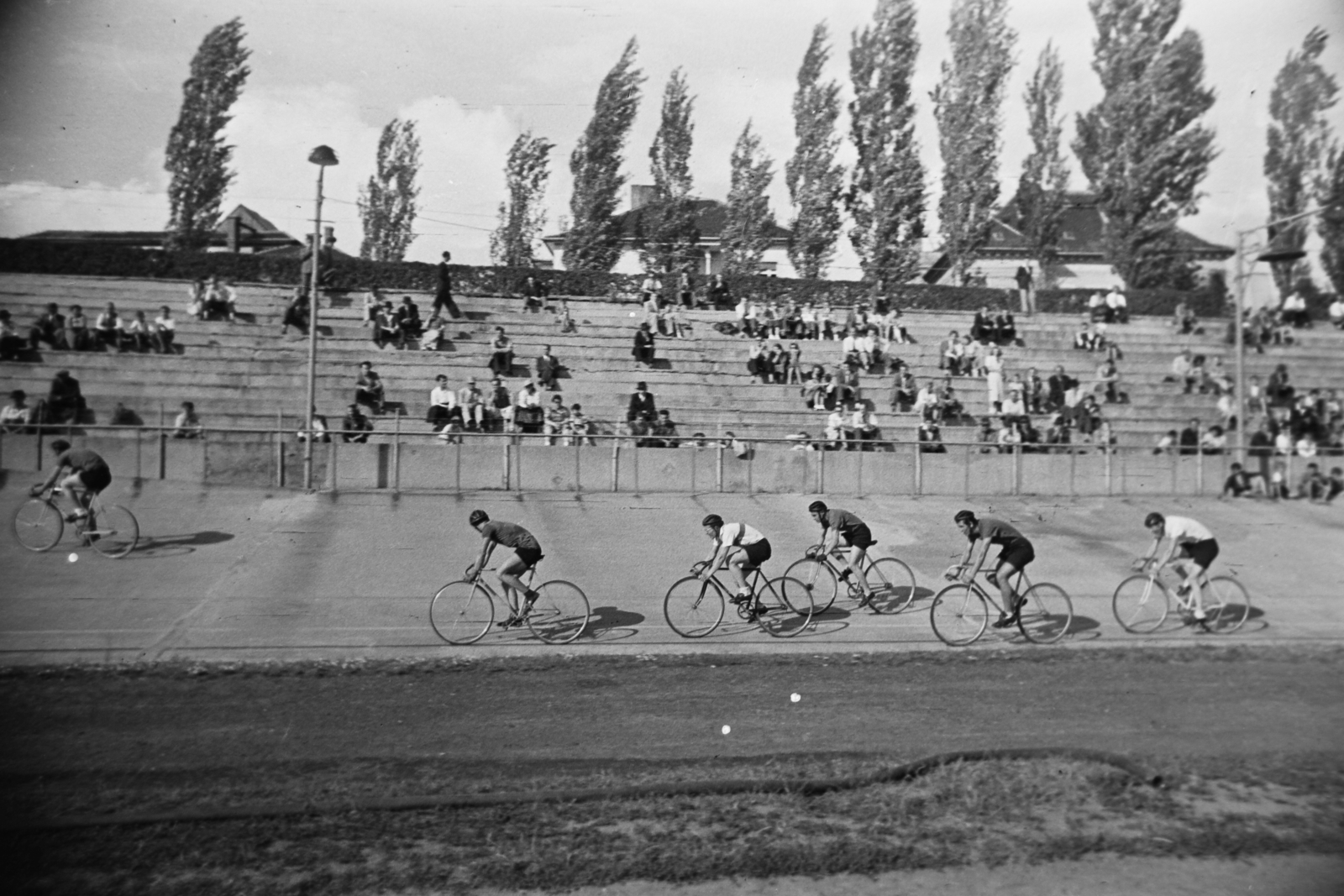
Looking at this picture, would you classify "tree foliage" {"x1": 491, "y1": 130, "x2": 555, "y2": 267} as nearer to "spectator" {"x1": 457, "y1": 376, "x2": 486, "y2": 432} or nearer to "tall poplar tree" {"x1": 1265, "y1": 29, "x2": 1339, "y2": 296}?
"spectator" {"x1": 457, "y1": 376, "x2": 486, "y2": 432}

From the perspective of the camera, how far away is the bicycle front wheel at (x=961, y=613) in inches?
535

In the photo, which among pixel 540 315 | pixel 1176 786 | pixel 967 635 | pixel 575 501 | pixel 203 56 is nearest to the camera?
pixel 1176 786

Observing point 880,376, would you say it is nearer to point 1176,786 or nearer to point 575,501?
point 575,501

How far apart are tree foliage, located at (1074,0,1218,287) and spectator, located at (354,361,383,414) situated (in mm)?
15090

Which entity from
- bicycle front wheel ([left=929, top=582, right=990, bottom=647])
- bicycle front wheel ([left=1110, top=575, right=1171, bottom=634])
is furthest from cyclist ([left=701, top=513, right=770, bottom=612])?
bicycle front wheel ([left=1110, top=575, right=1171, bottom=634])

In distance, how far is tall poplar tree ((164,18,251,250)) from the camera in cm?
1552

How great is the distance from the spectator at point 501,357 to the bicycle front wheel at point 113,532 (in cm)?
712

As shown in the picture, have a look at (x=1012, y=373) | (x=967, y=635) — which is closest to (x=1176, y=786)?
(x=967, y=635)

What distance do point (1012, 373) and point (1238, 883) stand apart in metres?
16.5

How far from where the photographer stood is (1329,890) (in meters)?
8.01

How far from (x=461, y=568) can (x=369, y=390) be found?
19.1 feet

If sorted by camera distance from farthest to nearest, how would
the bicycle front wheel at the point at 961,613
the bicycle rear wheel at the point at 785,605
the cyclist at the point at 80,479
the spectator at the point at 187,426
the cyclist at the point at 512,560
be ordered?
the spectator at the point at 187,426, the cyclist at the point at 80,479, the bicycle rear wheel at the point at 785,605, the bicycle front wheel at the point at 961,613, the cyclist at the point at 512,560

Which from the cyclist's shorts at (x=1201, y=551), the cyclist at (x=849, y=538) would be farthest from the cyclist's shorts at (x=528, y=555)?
the cyclist's shorts at (x=1201, y=551)

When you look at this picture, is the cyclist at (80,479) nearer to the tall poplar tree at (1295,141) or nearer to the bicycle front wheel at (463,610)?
the bicycle front wheel at (463,610)
